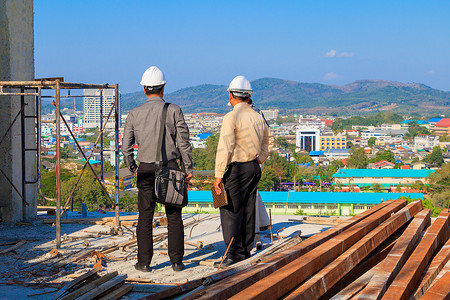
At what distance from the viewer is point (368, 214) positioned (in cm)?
481

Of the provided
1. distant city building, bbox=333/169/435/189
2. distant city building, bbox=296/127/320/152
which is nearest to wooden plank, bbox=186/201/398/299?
distant city building, bbox=333/169/435/189

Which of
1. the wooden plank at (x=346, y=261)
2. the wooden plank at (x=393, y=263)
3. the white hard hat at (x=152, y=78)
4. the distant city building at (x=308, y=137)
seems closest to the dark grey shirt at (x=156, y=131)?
the white hard hat at (x=152, y=78)

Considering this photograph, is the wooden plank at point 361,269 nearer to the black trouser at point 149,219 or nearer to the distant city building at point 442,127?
the black trouser at point 149,219

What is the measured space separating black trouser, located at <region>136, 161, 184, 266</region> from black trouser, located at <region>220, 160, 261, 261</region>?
1.17 ft

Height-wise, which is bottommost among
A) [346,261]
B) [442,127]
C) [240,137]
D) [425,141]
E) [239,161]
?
[346,261]

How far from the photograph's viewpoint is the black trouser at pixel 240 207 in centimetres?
421

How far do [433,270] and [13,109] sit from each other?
5.18 m

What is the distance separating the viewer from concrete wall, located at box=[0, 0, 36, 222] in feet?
21.2

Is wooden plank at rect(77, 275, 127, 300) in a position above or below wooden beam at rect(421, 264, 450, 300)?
below

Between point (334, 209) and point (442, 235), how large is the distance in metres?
28.2

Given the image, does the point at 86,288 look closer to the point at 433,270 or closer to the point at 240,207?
the point at 240,207

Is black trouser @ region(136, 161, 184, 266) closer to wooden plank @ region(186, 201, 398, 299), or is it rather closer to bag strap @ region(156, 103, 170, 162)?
bag strap @ region(156, 103, 170, 162)

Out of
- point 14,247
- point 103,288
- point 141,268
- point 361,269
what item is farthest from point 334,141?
point 103,288

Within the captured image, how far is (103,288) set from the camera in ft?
10.9
